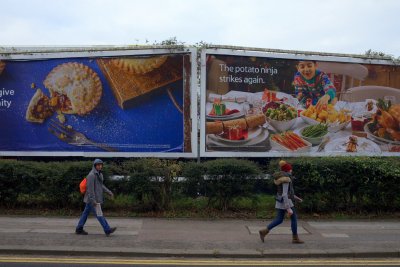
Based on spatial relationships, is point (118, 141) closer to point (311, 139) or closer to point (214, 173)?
point (214, 173)

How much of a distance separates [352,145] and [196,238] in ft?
26.8

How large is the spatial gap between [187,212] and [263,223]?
6.38 feet

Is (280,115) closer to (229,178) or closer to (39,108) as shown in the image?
(229,178)

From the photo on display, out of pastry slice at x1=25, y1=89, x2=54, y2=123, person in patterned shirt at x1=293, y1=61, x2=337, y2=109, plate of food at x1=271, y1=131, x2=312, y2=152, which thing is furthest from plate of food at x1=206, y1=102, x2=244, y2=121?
pastry slice at x1=25, y1=89, x2=54, y2=123

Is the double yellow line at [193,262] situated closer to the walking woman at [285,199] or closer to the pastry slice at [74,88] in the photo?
the walking woman at [285,199]

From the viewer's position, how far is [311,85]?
614 inches

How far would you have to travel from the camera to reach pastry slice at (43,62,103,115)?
599 inches

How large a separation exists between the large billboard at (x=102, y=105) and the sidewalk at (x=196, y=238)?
158 inches

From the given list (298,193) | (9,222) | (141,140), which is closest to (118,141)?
(141,140)

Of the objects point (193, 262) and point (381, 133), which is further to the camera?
point (381, 133)

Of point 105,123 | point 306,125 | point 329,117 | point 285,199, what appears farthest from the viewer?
point 329,117

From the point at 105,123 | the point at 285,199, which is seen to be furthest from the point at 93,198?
the point at 105,123

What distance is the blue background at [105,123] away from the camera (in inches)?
592

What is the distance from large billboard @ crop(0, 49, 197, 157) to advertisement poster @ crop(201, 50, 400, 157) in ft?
2.82
